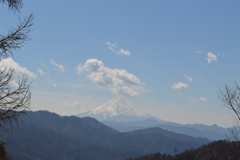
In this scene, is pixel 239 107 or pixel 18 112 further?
pixel 239 107

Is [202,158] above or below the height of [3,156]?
above

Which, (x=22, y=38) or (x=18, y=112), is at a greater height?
(x=22, y=38)

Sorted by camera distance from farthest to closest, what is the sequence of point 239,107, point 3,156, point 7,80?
point 239,107
point 3,156
point 7,80

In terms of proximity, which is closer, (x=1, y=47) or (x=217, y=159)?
(x=1, y=47)

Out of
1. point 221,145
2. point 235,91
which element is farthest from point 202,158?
point 235,91

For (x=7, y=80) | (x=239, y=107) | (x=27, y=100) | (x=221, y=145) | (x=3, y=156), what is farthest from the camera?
(x=221, y=145)

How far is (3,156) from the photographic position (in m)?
13.7

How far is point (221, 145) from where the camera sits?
19125 centimetres

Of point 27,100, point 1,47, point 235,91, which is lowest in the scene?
point 27,100

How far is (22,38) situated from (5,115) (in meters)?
3.18

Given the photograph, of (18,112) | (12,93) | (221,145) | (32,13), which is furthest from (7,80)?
(221,145)

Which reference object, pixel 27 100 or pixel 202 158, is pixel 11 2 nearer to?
pixel 27 100

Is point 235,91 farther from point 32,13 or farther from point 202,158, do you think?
point 202,158

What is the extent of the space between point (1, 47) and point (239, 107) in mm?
13427
